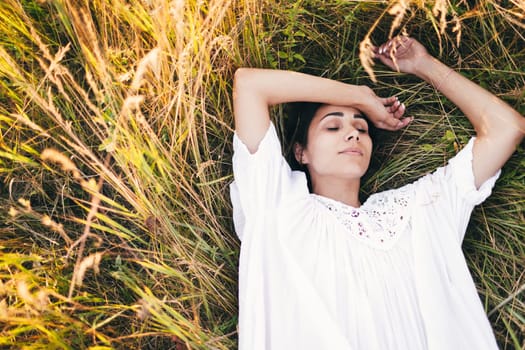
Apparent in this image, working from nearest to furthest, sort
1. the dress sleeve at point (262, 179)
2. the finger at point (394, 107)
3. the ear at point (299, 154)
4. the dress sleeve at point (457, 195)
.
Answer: the dress sleeve at point (262, 179) → the dress sleeve at point (457, 195) → the ear at point (299, 154) → the finger at point (394, 107)

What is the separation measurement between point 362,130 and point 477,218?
86 cm

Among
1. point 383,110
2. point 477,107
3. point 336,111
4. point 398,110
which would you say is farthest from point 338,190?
point 477,107

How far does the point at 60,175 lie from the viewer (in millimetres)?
2764

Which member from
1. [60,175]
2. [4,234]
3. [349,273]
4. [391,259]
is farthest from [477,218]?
[4,234]

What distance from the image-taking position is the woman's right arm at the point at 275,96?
2381 millimetres

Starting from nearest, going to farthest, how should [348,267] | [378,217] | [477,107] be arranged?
[348,267]
[378,217]
[477,107]

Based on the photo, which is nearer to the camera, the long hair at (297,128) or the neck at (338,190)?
the neck at (338,190)

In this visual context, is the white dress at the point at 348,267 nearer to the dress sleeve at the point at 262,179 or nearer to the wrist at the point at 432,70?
the dress sleeve at the point at 262,179

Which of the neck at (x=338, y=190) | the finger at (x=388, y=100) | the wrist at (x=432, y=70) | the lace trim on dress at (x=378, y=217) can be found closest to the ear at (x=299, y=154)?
the neck at (x=338, y=190)

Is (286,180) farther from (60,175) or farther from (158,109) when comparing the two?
(60,175)

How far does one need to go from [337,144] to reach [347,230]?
0.47 m

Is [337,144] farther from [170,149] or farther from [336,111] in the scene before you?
[170,149]

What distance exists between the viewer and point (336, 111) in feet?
8.71

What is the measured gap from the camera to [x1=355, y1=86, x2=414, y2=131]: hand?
107 inches
